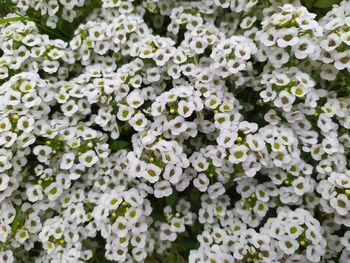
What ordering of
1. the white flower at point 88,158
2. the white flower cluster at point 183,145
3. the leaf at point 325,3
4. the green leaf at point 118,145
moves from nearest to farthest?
the white flower cluster at point 183,145, the white flower at point 88,158, the green leaf at point 118,145, the leaf at point 325,3

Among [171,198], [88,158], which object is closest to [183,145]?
[171,198]

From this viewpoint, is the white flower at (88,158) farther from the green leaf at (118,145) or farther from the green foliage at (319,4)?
the green foliage at (319,4)

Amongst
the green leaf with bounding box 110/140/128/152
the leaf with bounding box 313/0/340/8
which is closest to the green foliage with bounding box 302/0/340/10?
the leaf with bounding box 313/0/340/8

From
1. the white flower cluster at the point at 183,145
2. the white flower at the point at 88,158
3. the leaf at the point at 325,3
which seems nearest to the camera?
the white flower cluster at the point at 183,145

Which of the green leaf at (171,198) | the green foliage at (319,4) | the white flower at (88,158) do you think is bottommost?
the green leaf at (171,198)

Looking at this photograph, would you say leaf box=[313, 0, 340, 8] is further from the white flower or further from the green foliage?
the white flower

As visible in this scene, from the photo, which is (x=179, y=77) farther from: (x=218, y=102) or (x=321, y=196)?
(x=321, y=196)

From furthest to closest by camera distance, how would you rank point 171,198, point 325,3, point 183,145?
point 325,3
point 183,145
point 171,198

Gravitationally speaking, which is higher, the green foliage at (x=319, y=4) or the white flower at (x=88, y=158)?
the green foliage at (x=319, y=4)

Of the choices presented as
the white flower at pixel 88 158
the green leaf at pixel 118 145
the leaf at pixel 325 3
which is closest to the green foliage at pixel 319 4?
the leaf at pixel 325 3

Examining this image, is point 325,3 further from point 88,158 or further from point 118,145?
point 88,158
